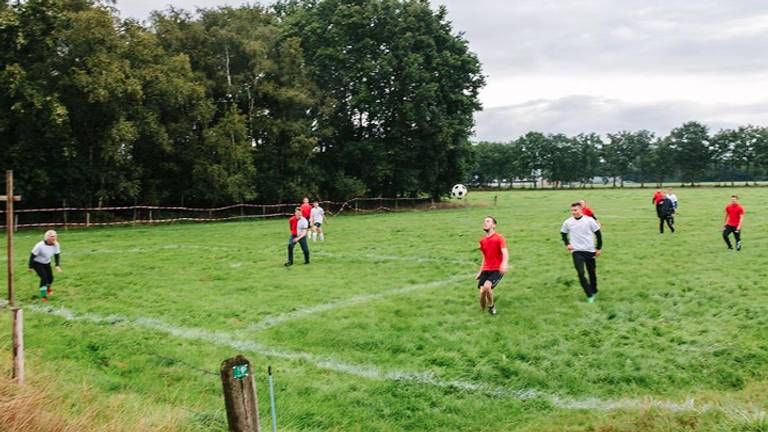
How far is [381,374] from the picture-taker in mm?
8531

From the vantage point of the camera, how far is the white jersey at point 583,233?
12492 mm

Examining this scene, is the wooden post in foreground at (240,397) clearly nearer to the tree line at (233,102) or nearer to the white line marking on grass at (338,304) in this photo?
the white line marking on grass at (338,304)

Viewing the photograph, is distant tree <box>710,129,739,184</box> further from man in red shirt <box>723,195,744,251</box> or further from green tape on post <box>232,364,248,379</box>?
green tape on post <box>232,364,248,379</box>

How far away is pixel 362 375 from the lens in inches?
336

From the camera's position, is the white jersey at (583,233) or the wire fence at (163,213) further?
the wire fence at (163,213)

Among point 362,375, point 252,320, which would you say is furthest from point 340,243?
point 362,375

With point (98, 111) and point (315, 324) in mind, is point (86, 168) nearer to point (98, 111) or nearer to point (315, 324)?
point (98, 111)

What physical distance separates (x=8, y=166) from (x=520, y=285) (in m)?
30.6

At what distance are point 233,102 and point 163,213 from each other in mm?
9101

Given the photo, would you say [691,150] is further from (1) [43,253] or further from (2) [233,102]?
(1) [43,253]

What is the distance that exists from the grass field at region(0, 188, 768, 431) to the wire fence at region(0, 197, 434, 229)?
18.3m

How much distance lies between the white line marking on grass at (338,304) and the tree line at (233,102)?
2396cm

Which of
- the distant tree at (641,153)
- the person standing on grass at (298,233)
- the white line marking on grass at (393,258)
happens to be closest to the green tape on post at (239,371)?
the person standing on grass at (298,233)

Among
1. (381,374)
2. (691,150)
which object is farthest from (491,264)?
(691,150)
